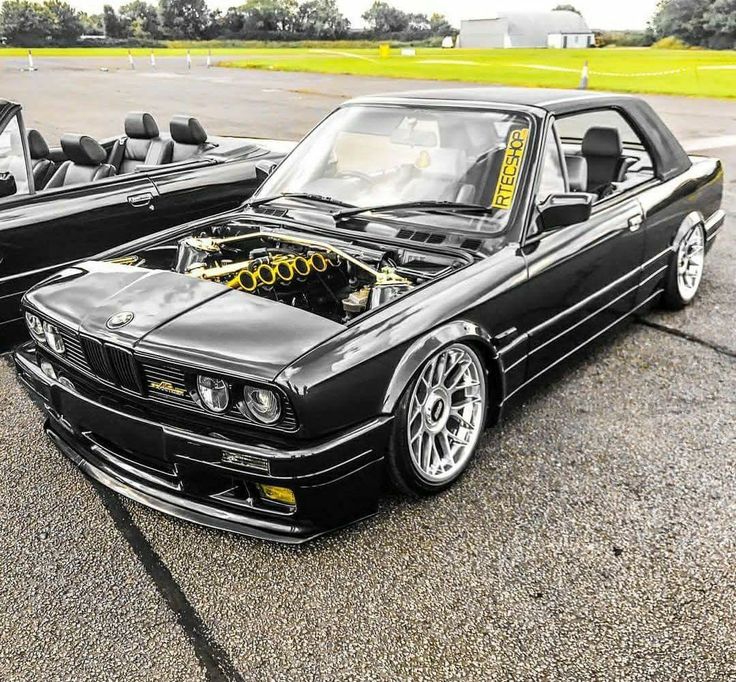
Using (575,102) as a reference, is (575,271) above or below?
below

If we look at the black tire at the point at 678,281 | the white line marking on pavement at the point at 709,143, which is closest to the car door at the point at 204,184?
the black tire at the point at 678,281

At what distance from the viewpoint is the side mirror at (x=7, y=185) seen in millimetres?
4312

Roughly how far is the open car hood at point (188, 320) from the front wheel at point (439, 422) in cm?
46

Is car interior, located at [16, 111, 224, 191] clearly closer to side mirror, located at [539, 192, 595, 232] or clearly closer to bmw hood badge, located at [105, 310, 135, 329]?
bmw hood badge, located at [105, 310, 135, 329]

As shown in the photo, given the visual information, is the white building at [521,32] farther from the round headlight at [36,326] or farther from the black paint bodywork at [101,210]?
the round headlight at [36,326]

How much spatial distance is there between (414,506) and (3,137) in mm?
3352

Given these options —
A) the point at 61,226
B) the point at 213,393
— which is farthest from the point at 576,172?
the point at 61,226

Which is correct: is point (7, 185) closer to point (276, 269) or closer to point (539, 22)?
point (276, 269)

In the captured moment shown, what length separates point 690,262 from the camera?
4.79 meters

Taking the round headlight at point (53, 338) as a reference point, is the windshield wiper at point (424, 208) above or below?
above

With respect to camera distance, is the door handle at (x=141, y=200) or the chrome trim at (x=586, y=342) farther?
the door handle at (x=141, y=200)

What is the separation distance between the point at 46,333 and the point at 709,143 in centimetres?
1025

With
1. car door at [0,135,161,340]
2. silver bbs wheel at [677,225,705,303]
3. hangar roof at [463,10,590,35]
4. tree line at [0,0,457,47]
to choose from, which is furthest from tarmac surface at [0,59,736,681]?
hangar roof at [463,10,590,35]

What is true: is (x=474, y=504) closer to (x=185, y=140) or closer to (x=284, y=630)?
(x=284, y=630)
